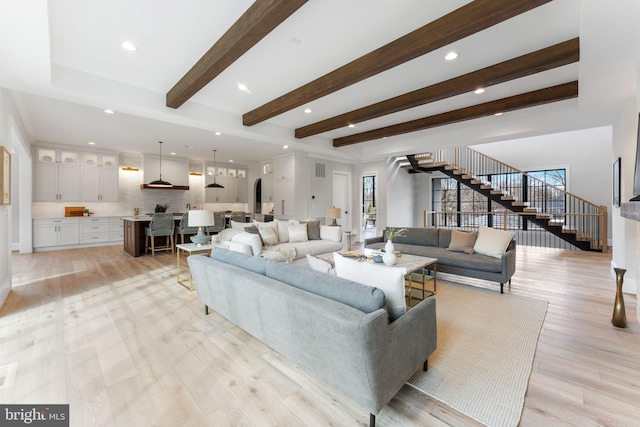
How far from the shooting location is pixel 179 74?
3.61 metres

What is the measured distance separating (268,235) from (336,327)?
3544mm

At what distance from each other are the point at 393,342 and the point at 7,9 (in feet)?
11.4

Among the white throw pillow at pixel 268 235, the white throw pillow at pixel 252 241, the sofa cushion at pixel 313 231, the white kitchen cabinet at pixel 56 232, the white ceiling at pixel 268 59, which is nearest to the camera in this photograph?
the white ceiling at pixel 268 59

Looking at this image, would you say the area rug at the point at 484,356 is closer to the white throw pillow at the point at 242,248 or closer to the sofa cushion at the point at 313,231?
the white throw pillow at the point at 242,248

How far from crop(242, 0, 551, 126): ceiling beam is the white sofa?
225 cm

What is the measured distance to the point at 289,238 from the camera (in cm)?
523

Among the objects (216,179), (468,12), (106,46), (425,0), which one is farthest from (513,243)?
(216,179)

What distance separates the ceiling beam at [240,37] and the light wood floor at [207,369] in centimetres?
272

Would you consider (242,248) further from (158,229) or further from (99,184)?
(99,184)

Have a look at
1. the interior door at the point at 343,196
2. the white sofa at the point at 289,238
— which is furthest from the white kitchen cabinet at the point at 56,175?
the interior door at the point at 343,196

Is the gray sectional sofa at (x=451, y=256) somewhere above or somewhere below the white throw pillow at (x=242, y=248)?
below

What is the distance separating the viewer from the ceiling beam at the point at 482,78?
9.58ft

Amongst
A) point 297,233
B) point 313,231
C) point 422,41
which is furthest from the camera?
point 313,231

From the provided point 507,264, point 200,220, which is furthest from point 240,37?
point 507,264
